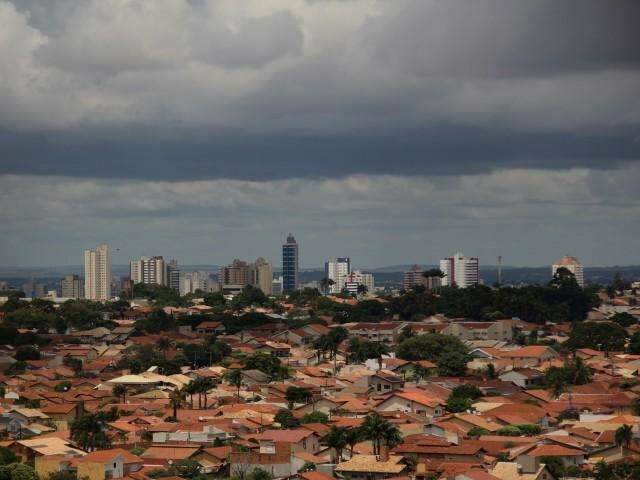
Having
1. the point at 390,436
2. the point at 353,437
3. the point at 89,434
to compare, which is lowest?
the point at 89,434

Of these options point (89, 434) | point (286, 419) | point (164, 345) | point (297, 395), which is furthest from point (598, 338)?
point (89, 434)

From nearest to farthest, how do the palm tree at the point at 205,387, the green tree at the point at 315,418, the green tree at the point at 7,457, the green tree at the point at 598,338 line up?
the green tree at the point at 7,457
the green tree at the point at 315,418
the palm tree at the point at 205,387
the green tree at the point at 598,338

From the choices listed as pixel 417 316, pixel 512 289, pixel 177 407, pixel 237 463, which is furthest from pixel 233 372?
pixel 512 289

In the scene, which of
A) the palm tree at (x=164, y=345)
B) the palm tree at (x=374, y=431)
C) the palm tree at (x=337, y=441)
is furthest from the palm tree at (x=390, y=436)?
the palm tree at (x=164, y=345)

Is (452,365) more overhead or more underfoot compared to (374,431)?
more overhead

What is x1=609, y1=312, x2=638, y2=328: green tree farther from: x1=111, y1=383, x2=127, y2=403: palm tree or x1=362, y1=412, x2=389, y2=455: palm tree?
x1=362, y1=412, x2=389, y2=455: palm tree

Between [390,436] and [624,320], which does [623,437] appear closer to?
[390,436]

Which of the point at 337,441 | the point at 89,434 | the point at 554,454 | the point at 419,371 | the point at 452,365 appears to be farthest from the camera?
the point at 452,365

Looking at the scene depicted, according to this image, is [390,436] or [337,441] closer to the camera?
[390,436]

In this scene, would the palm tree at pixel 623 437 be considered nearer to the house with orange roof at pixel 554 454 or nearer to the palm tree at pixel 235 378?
the house with orange roof at pixel 554 454
